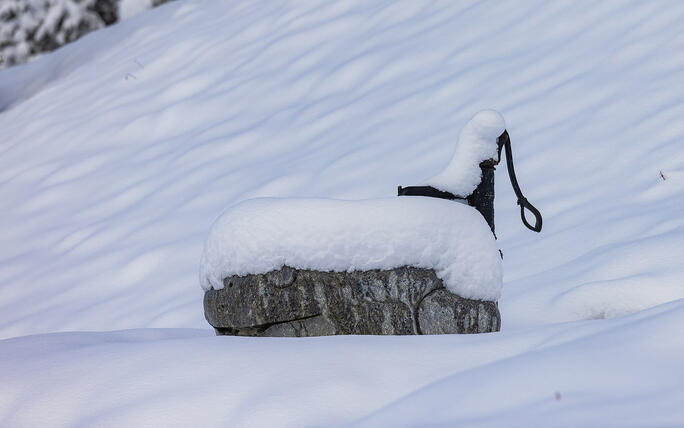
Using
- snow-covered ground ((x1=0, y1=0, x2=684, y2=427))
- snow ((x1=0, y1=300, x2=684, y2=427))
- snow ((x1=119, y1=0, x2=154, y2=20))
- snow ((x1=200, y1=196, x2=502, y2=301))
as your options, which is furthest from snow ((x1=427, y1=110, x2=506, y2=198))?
snow ((x1=119, y1=0, x2=154, y2=20))

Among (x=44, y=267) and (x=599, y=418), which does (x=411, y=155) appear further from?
(x=599, y=418)

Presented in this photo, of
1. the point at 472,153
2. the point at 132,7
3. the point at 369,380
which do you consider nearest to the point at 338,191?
the point at 472,153

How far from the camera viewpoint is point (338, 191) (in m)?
5.88

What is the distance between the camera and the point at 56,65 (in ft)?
40.0

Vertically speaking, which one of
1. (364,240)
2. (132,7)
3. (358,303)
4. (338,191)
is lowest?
(338,191)

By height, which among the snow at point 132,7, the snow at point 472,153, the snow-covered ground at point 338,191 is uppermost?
the snow at point 132,7

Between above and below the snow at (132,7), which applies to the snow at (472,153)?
below

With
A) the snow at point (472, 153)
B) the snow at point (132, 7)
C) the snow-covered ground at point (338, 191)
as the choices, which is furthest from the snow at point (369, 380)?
the snow at point (132, 7)

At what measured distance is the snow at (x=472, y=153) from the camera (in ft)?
10.5

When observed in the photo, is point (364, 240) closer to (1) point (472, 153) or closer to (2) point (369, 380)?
(1) point (472, 153)

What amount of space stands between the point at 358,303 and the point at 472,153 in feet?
2.42

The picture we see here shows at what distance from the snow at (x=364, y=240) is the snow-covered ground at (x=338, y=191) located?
0.27m

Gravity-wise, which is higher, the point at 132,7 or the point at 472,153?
the point at 132,7

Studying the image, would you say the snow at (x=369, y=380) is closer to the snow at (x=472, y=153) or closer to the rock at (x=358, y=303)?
the rock at (x=358, y=303)
